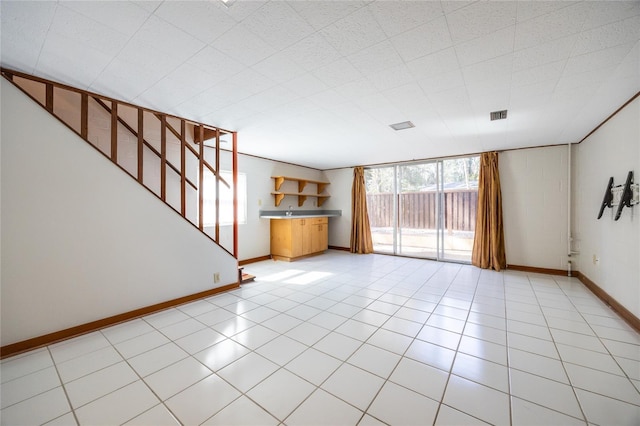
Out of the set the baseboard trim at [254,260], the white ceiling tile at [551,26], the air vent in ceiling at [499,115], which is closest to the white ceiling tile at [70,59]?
the white ceiling tile at [551,26]

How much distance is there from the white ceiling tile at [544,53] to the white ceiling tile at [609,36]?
6 centimetres

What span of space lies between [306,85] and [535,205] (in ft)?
16.4

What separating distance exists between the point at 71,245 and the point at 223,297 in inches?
68.7

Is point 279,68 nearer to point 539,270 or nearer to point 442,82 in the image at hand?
point 442,82

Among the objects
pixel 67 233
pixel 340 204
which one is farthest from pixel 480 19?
pixel 340 204

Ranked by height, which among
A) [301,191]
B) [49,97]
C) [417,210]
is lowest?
[417,210]

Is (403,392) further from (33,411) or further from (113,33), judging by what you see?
(113,33)

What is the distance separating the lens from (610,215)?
3.19m

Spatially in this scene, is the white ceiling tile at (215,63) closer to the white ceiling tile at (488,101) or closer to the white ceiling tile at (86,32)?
the white ceiling tile at (86,32)

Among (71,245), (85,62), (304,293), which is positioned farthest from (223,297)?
(85,62)

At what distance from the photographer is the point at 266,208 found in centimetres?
607

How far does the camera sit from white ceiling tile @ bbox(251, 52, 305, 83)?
2.03 m

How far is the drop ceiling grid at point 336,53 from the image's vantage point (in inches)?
60.8

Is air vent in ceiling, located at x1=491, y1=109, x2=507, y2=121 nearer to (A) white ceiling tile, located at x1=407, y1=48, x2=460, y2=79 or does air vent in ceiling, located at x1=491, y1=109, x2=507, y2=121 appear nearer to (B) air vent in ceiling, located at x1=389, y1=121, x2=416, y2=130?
(B) air vent in ceiling, located at x1=389, y1=121, x2=416, y2=130
